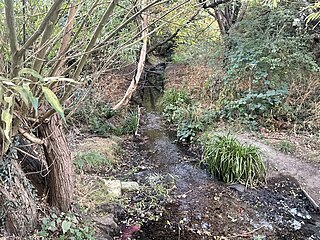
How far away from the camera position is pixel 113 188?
13.5ft

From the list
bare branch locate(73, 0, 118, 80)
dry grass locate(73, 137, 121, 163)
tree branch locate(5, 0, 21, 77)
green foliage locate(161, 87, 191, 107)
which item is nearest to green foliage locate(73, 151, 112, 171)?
dry grass locate(73, 137, 121, 163)

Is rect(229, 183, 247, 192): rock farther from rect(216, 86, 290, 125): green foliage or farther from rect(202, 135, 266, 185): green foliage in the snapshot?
rect(216, 86, 290, 125): green foliage

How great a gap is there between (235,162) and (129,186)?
1594mm

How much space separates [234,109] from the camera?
21.4ft

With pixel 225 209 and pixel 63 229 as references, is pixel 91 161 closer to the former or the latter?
pixel 225 209

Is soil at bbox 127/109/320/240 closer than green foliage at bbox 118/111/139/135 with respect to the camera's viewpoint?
Yes

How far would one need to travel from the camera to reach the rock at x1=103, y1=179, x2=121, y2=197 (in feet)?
13.0

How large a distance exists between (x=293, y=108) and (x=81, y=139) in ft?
13.6

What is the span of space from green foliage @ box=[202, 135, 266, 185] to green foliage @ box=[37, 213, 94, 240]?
242 centimetres

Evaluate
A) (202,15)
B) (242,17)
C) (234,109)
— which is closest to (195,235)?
(234,109)

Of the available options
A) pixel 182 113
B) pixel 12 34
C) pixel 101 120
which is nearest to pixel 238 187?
pixel 182 113

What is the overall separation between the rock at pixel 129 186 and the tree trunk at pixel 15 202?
1.86 metres

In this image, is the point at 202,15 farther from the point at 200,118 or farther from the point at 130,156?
the point at 130,156

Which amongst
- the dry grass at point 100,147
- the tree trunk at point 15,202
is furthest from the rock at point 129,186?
the tree trunk at point 15,202
